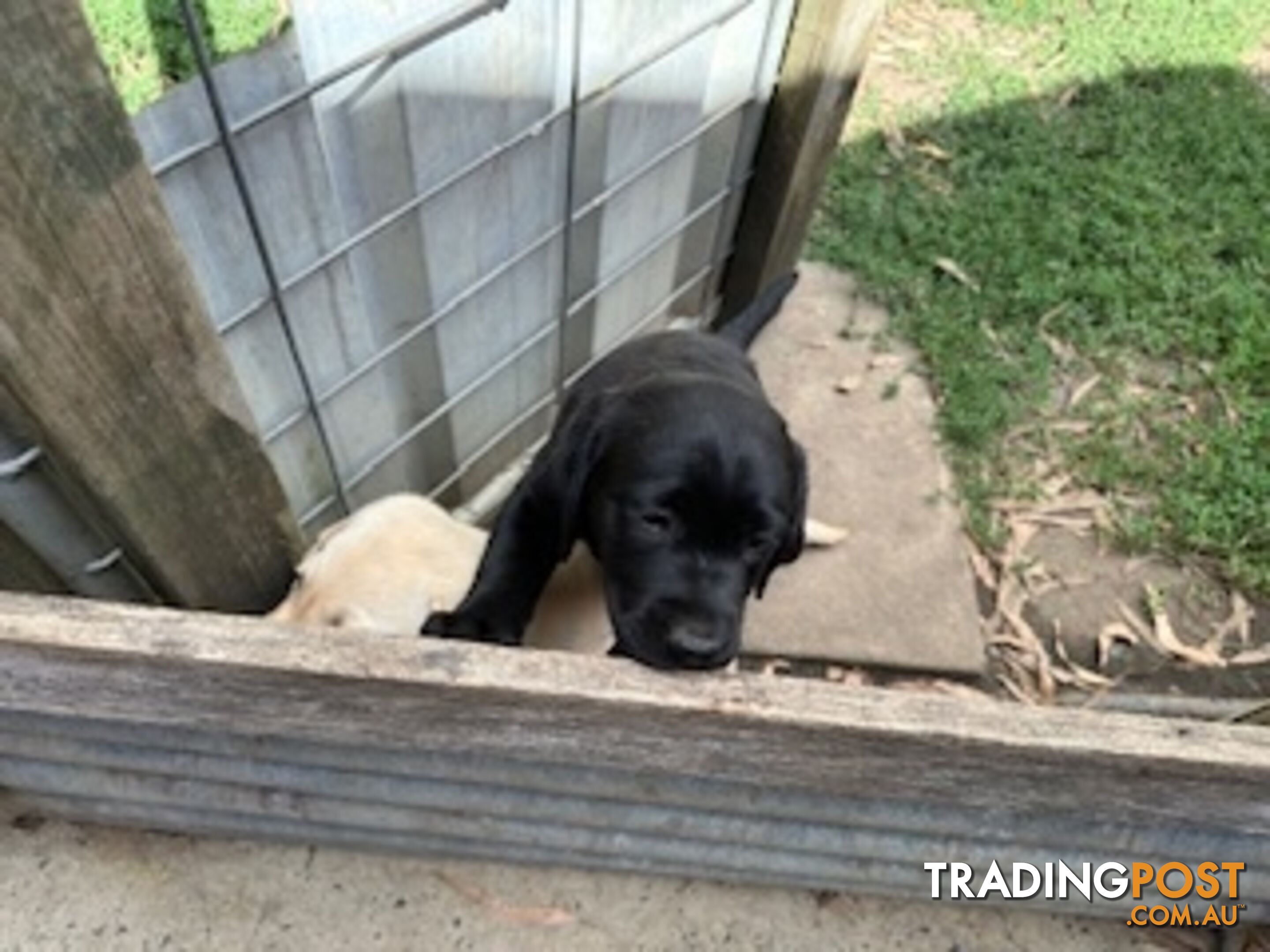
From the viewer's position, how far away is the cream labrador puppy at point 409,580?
2176mm

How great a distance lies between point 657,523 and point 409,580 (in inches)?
25.2

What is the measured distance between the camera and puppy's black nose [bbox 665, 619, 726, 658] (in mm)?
1816

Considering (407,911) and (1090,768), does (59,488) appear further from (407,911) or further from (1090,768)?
(1090,768)

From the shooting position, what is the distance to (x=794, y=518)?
210 centimetres

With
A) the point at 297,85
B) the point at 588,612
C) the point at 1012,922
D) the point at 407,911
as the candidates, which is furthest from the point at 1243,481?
the point at 297,85

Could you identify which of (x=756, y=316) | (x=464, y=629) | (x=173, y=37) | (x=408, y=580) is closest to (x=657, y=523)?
(x=464, y=629)

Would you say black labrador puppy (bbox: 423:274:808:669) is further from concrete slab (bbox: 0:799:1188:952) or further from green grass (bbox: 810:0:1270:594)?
green grass (bbox: 810:0:1270:594)

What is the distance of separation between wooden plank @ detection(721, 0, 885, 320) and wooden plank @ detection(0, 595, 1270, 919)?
5.77ft

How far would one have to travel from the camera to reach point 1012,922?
85.8 inches

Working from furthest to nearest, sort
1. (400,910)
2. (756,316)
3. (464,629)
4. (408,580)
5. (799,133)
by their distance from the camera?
(756,316), (799,133), (408,580), (464,629), (400,910)

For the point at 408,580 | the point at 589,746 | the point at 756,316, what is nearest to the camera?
the point at 589,746

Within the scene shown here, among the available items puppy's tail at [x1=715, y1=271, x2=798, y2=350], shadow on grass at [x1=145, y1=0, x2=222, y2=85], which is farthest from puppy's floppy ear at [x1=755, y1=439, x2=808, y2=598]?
shadow on grass at [x1=145, y1=0, x2=222, y2=85]

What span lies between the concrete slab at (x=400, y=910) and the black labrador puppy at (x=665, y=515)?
1.59ft

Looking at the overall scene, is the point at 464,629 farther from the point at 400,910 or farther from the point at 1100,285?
the point at 1100,285
